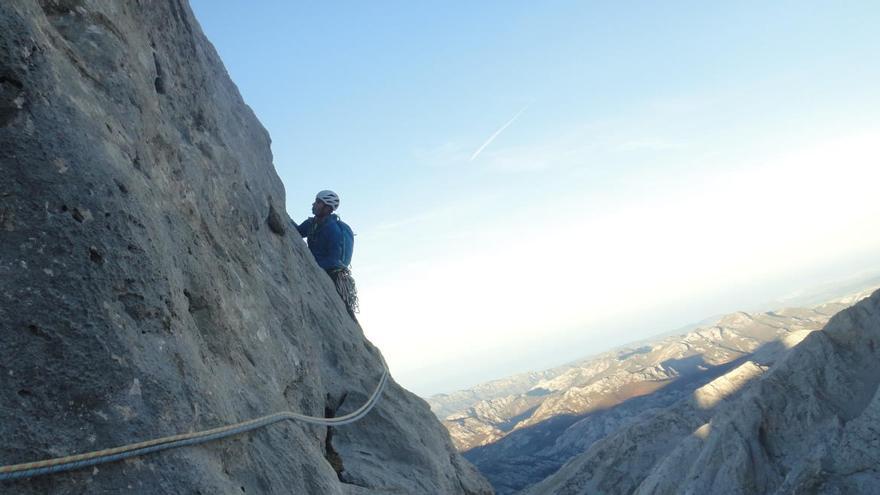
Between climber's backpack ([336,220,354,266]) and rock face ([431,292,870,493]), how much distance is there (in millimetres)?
16069

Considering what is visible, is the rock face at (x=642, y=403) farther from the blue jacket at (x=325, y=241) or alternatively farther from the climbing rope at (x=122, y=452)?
the climbing rope at (x=122, y=452)

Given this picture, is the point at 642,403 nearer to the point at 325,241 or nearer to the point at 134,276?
the point at 325,241

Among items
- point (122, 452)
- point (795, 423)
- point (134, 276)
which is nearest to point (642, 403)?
point (795, 423)

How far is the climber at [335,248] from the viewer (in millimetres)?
12523

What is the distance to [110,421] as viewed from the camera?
377cm

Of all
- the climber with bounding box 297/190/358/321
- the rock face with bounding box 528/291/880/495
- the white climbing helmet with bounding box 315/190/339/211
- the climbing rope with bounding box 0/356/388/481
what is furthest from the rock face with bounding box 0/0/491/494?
the rock face with bounding box 528/291/880/495

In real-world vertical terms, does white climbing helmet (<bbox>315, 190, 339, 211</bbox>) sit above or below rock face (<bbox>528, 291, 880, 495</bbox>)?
above

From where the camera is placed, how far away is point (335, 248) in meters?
12.8

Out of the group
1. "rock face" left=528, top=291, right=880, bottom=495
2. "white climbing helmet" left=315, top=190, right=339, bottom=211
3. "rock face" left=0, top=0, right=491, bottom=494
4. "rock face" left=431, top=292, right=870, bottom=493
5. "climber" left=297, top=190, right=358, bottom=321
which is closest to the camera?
"rock face" left=0, top=0, right=491, bottom=494

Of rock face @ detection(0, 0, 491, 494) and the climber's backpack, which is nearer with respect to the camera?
rock face @ detection(0, 0, 491, 494)

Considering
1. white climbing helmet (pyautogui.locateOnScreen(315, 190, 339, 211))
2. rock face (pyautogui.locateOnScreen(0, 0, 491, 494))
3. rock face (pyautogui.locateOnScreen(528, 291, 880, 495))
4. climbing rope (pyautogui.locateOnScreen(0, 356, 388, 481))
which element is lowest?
rock face (pyautogui.locateOnScreen(528, 291, 880, 495))

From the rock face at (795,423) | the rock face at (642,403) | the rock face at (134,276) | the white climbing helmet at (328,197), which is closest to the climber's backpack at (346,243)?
the white climbing helmet at (328,197)

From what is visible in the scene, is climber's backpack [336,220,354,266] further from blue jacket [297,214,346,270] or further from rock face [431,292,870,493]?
rock face [431,292,870,493]

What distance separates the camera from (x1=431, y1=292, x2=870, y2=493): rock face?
2802cm
